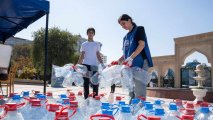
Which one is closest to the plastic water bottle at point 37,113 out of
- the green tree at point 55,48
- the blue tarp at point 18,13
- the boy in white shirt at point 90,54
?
the boy in white shirt at point 90,54

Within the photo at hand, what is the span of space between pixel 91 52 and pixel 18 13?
2.37 metres

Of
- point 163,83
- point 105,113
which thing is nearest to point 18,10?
point 105,113

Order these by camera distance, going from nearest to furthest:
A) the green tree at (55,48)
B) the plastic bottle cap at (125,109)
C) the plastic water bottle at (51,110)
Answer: the plastic bottle cap at (125,109), the plastic water bottle at (51,110), the green tree at (55,48)

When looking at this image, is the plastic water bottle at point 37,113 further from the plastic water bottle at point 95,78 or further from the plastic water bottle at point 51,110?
the plastic water bottle at point 95,78

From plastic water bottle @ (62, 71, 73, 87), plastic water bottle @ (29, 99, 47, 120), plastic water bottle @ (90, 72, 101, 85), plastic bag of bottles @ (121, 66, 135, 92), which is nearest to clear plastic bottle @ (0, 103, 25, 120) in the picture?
plastic water bottle @ (29, 99, 47, 120)

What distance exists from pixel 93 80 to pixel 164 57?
30.6 metres

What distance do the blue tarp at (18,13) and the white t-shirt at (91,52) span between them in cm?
131

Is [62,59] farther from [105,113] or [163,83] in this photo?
[105,113]

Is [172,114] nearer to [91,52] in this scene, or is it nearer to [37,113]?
[37,113]

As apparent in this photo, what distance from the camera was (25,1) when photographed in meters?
5.20

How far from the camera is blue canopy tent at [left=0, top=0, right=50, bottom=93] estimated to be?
5.31 meters

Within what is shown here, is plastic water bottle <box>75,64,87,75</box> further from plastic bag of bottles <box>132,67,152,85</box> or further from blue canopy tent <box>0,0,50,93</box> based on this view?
blue canopy tent <box>0,0,50,93</box>

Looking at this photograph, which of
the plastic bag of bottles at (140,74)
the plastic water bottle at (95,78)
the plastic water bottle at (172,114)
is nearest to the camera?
the plastic water bottle at (172,114)

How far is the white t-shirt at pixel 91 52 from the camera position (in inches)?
184
